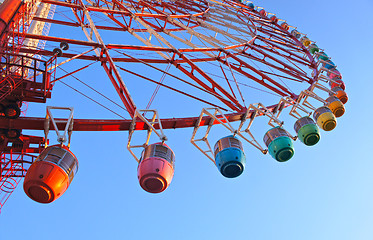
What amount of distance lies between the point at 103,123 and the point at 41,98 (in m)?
2.01

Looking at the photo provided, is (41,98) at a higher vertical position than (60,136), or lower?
higher

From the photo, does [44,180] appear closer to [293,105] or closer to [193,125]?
[193,125]

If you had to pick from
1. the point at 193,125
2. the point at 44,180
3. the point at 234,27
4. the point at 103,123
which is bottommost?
the point at 44,180

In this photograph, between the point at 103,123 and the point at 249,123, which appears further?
the point at 249,123

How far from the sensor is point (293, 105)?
45.1 feet

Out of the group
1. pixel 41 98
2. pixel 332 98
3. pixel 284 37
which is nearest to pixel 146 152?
pixel 41 98

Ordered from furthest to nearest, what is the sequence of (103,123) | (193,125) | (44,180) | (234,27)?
(234,27)
(193,125)
(103,123)
(44,180)

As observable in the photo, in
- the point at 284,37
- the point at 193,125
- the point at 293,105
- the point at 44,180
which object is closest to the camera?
the point at 44,180

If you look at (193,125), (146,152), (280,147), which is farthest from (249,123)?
(146,152)

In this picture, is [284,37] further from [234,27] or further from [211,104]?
[211,104]

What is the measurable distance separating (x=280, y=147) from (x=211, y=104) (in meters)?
2.69

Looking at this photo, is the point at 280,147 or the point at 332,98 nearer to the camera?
the point at 280,147

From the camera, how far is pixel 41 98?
Answer: 32.8 ft

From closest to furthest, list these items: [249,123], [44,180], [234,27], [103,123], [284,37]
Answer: [44,180]
[103,123]
[249,123]
[234,27]
[284,37]
